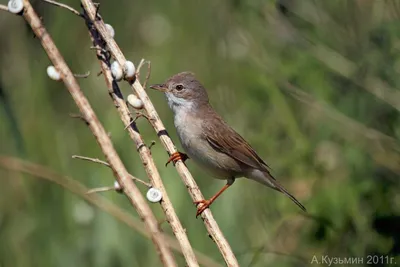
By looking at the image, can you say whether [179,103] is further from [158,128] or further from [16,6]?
[16,6]

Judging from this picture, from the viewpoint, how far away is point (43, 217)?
183 inches

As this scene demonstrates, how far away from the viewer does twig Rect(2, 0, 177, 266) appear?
7.34 feet

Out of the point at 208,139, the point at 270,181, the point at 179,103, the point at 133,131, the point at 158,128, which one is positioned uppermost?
the point at 133,131

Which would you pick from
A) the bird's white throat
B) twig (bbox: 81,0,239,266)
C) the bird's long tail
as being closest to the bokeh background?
the bird's long tail

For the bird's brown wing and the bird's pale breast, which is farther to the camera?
the bird's brown wing

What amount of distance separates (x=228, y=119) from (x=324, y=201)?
1501 millimetres

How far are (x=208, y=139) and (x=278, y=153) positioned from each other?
461 mm

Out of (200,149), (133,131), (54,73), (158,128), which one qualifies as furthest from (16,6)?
(200,149)

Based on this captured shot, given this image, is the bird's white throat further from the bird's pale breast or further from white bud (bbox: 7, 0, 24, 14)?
white bud (bbox: 7, 0, 24, 14)

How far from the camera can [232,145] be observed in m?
5.04

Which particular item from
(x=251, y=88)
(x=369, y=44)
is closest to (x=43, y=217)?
(x=251, y=88)

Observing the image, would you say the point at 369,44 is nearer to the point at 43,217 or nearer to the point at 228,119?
the point at 228,119

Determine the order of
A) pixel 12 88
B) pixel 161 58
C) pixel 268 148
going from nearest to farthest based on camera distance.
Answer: pixel 268 148, pixel 12 88, pixel 161 58

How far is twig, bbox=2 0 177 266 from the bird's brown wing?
2.43m
